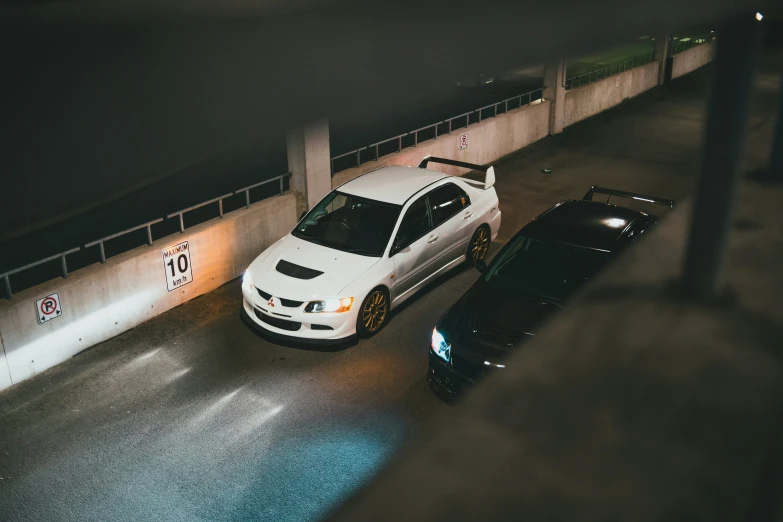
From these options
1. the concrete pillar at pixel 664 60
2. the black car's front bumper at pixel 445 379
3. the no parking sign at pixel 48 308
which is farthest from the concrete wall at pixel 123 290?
the concrete pillar at pixel 664 60

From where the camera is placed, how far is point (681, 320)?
840 mm

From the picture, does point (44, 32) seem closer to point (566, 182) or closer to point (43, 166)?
point (43, 166)

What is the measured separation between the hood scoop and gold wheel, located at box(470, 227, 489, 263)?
2555 millimetres

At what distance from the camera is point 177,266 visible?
8867 millimetres

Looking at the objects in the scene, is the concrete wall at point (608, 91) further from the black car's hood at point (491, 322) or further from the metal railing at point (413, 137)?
the black car's hood at point (491, 322)

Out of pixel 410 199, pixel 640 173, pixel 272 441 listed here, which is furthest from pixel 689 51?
pixel 272 441

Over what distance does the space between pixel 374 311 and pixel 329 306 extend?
657 millimetres

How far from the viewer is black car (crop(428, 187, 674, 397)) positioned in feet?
21.6

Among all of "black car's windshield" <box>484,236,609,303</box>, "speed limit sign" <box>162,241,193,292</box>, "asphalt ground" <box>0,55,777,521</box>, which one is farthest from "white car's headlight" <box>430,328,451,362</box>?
"speed limit sign" <box>162,241,193,292</box>

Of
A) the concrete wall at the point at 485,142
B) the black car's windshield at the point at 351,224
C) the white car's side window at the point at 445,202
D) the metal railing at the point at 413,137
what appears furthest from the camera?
the concrete wall at the point at 485,142

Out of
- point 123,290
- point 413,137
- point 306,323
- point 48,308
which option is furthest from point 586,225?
point 413,137

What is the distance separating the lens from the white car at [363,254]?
771 cm

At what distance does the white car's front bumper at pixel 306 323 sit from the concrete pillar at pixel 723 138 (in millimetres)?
6704

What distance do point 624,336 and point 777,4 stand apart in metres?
0.63
